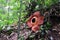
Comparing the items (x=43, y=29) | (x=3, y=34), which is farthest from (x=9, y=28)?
(x=43, y=29)

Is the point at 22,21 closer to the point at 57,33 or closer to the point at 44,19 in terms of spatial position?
the point at 44,19

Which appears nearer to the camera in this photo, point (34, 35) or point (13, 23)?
point (34, 35)

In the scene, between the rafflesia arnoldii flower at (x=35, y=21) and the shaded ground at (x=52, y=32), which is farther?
the rafflesia arnoldii flower at (x=35, y=21)

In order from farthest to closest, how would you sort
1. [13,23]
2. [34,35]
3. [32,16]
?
[13,23] → [32,16] → [34,35]

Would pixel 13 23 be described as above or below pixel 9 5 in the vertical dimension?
below

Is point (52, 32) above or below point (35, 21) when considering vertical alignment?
below

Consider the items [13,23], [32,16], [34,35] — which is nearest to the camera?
[34,35]

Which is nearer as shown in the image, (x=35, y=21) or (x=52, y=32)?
(x=52, y=32)

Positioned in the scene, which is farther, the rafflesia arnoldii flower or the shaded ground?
the rafflesia arnoldii flower
